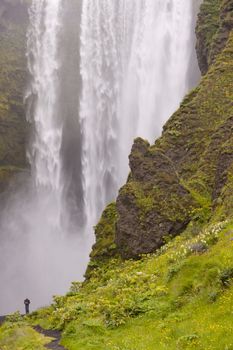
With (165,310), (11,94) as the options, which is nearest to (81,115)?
(11,94)

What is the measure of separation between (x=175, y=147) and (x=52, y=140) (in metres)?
37.6

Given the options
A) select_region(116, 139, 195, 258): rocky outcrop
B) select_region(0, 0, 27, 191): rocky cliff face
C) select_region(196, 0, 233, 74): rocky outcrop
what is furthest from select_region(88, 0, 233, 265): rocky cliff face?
select_region(0, 0, 27, 191): rocky cliff face

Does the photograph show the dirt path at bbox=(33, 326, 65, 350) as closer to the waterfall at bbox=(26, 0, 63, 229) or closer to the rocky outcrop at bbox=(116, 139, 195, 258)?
the rocky outcrop at bbox=(116, 139, 195, 258)

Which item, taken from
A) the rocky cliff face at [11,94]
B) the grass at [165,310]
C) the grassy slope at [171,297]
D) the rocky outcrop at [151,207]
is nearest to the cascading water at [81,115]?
the rocky cliff face at [11,94]

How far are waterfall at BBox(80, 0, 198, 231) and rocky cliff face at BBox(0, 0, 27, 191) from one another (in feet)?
31.2

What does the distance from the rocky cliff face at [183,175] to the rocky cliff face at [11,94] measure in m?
39.3

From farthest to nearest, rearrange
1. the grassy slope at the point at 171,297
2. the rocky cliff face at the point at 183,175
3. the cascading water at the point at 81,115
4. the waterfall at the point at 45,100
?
the waterfall at the point at 45,100 < the cascading water at the point at 81,115 < the rocky cliff face at the point at 183,175 < the grassy slope at the point at 171,297

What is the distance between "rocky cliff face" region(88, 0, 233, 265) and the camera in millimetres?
22516

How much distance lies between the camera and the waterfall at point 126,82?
5284 centimetres

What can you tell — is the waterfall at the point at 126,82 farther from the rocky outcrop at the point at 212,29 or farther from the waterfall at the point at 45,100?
the rocky outcrop at the point at 212,29

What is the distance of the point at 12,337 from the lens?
51.6 ft

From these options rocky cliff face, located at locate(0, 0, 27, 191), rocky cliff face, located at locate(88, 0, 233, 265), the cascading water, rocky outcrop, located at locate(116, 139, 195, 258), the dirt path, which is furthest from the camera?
rocky cliff face, located at locate(0, 0, 27, 191)

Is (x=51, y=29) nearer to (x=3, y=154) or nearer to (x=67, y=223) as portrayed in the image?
(x=3, y=154)

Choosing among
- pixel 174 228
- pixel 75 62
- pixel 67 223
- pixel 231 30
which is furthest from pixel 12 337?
pixel 75 62
